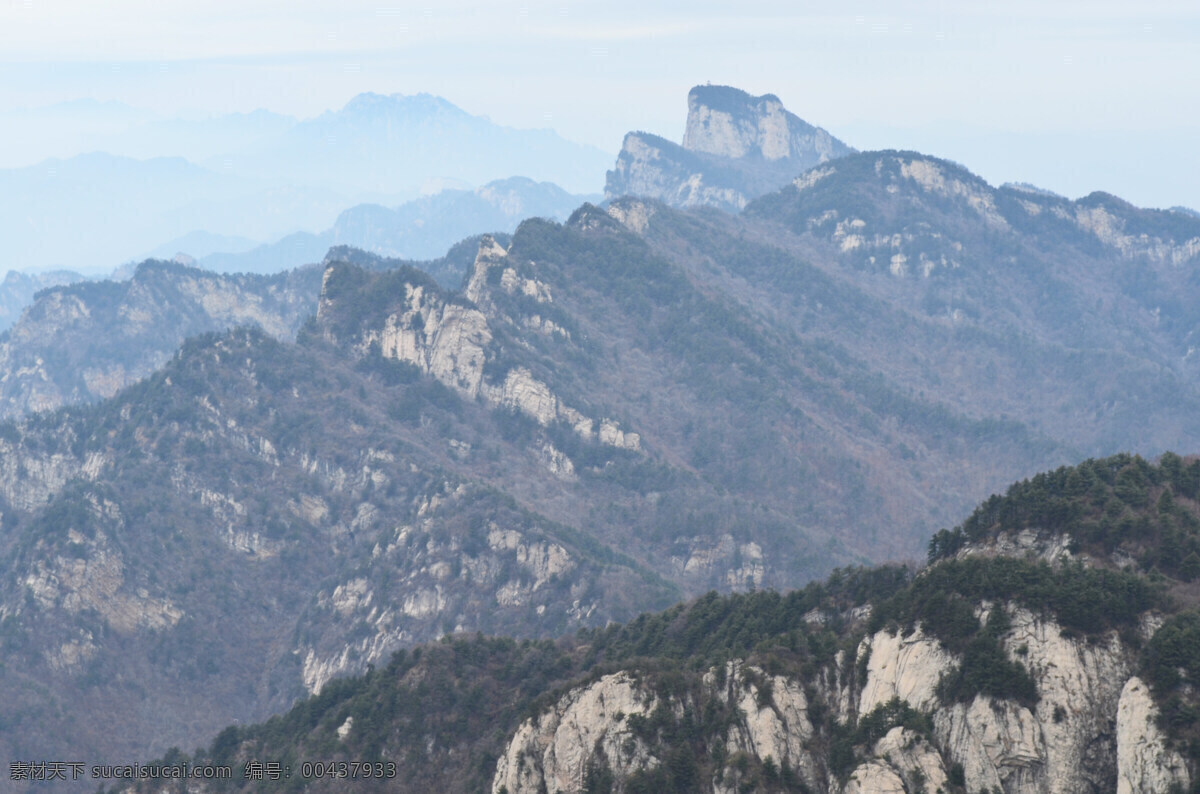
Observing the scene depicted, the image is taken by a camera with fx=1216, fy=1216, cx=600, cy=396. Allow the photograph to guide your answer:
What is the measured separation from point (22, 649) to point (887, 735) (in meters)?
124

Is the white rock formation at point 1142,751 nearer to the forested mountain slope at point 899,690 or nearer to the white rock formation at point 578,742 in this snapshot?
the forested mountain slope at point 899,690

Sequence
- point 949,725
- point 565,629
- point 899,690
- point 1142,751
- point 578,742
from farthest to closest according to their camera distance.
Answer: point 565,629 < point 578,742 < point 899,690 < point 949,725 < point 1142,751

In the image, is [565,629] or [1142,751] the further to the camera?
[565,629]

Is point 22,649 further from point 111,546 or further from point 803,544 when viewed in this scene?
point 803,544

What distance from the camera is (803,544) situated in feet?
624

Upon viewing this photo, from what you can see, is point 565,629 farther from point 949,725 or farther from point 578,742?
point 949,725

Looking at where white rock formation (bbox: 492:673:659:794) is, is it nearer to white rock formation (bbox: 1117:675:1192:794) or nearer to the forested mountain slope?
the forested mountain slope

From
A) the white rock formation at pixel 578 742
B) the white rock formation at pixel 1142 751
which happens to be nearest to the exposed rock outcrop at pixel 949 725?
the white rock formation at pixel 1142 751

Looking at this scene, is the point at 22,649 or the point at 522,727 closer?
the point at 522,727

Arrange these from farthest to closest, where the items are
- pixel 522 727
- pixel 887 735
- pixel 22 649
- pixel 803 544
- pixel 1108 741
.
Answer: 1. pixel 803 544
2. pixel 22 649
3. pixel 522 727
4. pixel 887 735
5. pixel 1108 741

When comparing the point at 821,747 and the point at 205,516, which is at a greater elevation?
the point at 205,516

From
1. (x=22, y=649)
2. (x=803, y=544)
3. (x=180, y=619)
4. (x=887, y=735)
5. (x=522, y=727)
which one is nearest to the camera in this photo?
(x=887, y=735)

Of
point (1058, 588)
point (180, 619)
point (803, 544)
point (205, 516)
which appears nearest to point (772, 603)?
point (1058, 588)

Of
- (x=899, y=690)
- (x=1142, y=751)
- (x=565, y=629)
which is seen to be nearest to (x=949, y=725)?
(x=899, y=690)
